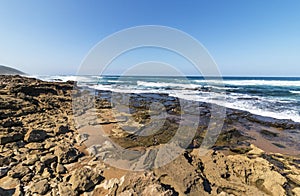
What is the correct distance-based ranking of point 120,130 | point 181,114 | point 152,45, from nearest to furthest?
point 152,45
point 120,130
point 181,114

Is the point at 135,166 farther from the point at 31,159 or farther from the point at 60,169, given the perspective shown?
the point at 31,159

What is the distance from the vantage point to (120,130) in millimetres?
6359

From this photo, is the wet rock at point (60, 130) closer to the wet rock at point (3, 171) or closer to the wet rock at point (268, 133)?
the wet rock at point (3, 171)

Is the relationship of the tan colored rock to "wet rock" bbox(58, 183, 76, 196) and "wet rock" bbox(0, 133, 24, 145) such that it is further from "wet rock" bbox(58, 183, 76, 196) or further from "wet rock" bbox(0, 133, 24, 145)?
"wet rock" bbox(0, 133, 24, 145)

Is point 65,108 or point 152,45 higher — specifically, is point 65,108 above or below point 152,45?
below

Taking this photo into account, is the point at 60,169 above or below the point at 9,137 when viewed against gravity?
below

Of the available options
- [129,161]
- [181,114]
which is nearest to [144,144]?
[129,161]

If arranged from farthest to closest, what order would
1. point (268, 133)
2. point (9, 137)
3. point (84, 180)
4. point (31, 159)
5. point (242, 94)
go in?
point (242, 94) < point (268, 133) < point (9, 137) < point (31, 159) < point (84, 180)

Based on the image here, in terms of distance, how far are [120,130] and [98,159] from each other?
232 centimetres

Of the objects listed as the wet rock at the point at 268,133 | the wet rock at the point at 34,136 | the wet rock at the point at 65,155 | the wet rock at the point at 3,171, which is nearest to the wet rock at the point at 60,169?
the wet rock at the point at 65,155

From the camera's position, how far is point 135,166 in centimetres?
348

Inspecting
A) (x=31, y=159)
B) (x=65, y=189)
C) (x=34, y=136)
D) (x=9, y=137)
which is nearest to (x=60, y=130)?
(x=34, y=136)

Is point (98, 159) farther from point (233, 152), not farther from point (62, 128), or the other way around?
point (233, 152)

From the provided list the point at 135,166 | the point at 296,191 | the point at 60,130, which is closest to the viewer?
the point at 296,191
